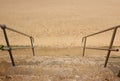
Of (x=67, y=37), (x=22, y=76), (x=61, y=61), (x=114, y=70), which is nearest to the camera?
(x=22, y=76)

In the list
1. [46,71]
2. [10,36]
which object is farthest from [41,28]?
[46,71]

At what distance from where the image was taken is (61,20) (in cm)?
1309

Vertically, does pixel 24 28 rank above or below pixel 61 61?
below

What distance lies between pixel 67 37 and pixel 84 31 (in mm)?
1362

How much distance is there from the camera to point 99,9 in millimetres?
15867

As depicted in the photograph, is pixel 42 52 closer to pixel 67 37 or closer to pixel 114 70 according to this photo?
pixel 67 37

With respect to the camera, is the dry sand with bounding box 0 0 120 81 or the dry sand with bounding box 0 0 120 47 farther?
the dry sand with bounding box 0 0 120 47

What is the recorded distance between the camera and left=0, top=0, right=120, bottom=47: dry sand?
9.96m

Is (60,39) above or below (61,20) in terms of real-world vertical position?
above

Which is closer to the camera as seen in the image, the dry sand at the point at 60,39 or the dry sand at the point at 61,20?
the dry sand at the point at 60,39

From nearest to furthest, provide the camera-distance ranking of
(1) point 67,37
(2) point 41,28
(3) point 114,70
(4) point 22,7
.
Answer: (3) point 114,70
(1) point 67,37
(2) point 41,28
(4) point 22,7

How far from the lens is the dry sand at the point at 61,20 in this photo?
996 centimetres

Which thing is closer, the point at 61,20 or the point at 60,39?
the point at 60,39

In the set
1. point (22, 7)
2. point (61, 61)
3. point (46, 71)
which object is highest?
point (46, 71)
